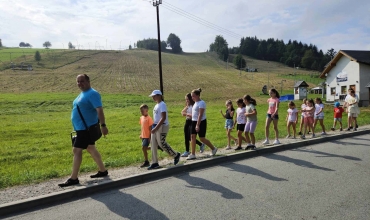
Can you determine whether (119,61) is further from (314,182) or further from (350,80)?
(314,182)

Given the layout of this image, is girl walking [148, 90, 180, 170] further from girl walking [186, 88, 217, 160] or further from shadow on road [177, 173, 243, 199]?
girl walking [186, 88, 217, 160]

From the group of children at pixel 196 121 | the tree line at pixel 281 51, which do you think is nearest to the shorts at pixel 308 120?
the group of children at pixel 196 121

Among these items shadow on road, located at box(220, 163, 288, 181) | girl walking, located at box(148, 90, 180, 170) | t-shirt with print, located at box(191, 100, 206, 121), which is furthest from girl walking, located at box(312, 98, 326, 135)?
girl walking, located at box(148, 90, 180, 170)

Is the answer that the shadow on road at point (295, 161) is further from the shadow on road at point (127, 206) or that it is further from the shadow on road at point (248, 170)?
the shadow on road at point (127, 206)

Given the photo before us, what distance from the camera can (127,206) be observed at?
173 inches

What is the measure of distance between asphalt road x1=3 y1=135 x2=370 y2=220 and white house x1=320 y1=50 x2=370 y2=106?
91.1 ft

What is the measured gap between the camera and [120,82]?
180 feet

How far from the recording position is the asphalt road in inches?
→ 161

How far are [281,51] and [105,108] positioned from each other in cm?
10750

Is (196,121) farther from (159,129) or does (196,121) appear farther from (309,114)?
(309,114)

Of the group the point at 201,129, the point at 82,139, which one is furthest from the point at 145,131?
the point at 82,139

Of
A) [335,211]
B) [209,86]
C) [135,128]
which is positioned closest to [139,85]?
[209,86]

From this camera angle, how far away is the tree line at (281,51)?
109 meters

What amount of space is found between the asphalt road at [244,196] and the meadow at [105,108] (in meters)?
1.88
